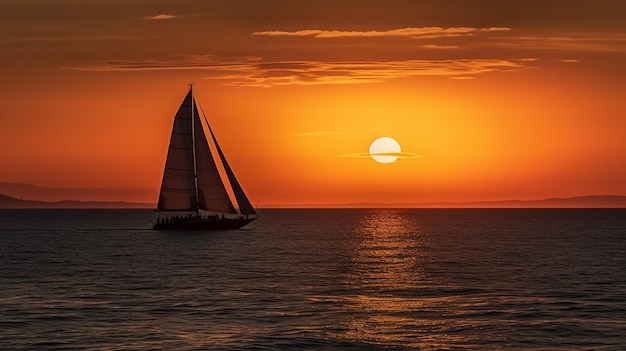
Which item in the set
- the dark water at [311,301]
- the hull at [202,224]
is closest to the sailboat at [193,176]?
the hull at [202,224]

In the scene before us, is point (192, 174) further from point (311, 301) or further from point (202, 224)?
point (311, 301)

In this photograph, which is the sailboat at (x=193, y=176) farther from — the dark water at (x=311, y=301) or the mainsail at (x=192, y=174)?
the dark water at (x=311, y=301)

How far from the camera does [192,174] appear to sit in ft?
498

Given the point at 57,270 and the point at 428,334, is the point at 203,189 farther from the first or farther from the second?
the point at 428,334

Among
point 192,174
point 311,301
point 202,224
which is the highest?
point 192,174

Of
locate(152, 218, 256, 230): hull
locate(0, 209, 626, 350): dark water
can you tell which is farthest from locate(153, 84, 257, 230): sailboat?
locate(0, 209, 626, 350): dark water

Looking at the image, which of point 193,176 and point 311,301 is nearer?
point 311,301

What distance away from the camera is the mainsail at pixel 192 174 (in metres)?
149

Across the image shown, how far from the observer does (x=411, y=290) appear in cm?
7206

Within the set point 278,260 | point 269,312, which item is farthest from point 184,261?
point 269,312

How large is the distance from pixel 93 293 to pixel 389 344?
2930cm

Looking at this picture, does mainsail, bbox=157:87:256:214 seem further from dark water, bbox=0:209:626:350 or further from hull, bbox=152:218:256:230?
dark water, bbox=0:209:626:350

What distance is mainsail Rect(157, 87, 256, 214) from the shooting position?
149375 millimetres

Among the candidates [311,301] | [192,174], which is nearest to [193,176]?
[192,174]
